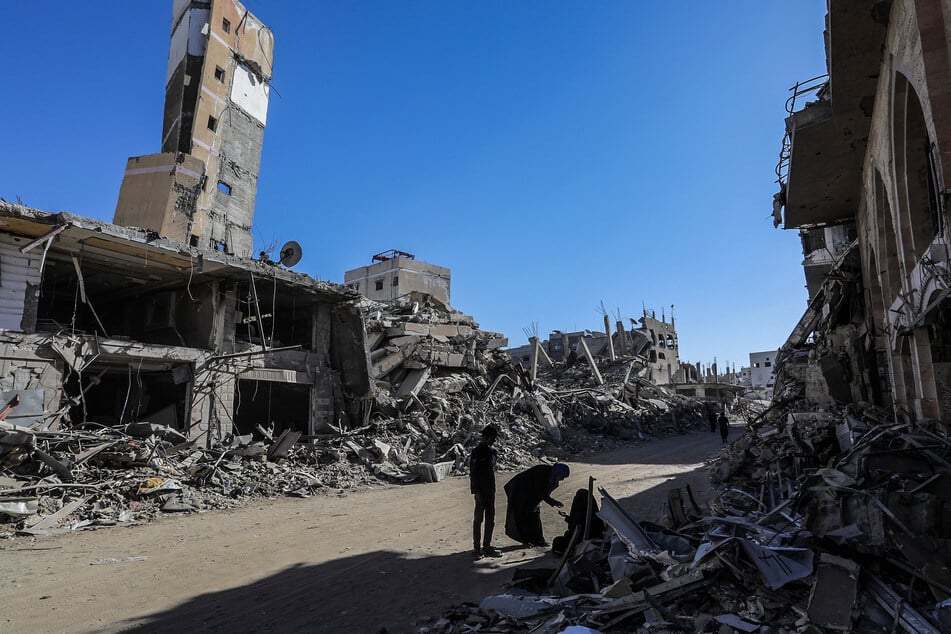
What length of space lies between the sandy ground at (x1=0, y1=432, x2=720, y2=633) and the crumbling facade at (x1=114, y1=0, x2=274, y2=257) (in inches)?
789

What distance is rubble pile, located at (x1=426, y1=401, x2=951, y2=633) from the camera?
142 inches

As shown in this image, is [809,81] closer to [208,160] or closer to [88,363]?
[88,363]

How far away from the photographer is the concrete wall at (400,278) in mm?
46906

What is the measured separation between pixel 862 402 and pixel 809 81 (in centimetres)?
670

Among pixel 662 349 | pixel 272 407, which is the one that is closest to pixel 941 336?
pixel 272 407

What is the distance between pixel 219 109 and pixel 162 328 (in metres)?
17.8

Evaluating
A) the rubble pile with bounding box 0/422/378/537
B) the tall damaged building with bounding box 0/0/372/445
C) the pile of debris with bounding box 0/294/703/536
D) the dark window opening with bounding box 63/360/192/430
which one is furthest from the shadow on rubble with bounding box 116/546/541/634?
the dark window opening with bounding box 63/360/192/430

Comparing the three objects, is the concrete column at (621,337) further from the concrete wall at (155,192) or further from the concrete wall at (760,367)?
the concrete wall at (760,367)

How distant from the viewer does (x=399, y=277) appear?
4672 centimetres

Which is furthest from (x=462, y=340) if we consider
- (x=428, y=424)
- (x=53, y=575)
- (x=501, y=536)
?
(x=53, y=575)

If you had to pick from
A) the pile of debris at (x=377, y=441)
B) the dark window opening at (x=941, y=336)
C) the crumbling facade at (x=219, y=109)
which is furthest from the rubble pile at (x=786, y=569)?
the crumbling facade at (x=219, y=109)

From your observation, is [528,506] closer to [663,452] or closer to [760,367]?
[663,452]

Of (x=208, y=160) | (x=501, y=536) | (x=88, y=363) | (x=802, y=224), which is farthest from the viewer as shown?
(x=208, y=160)

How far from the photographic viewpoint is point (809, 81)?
33.3ft
